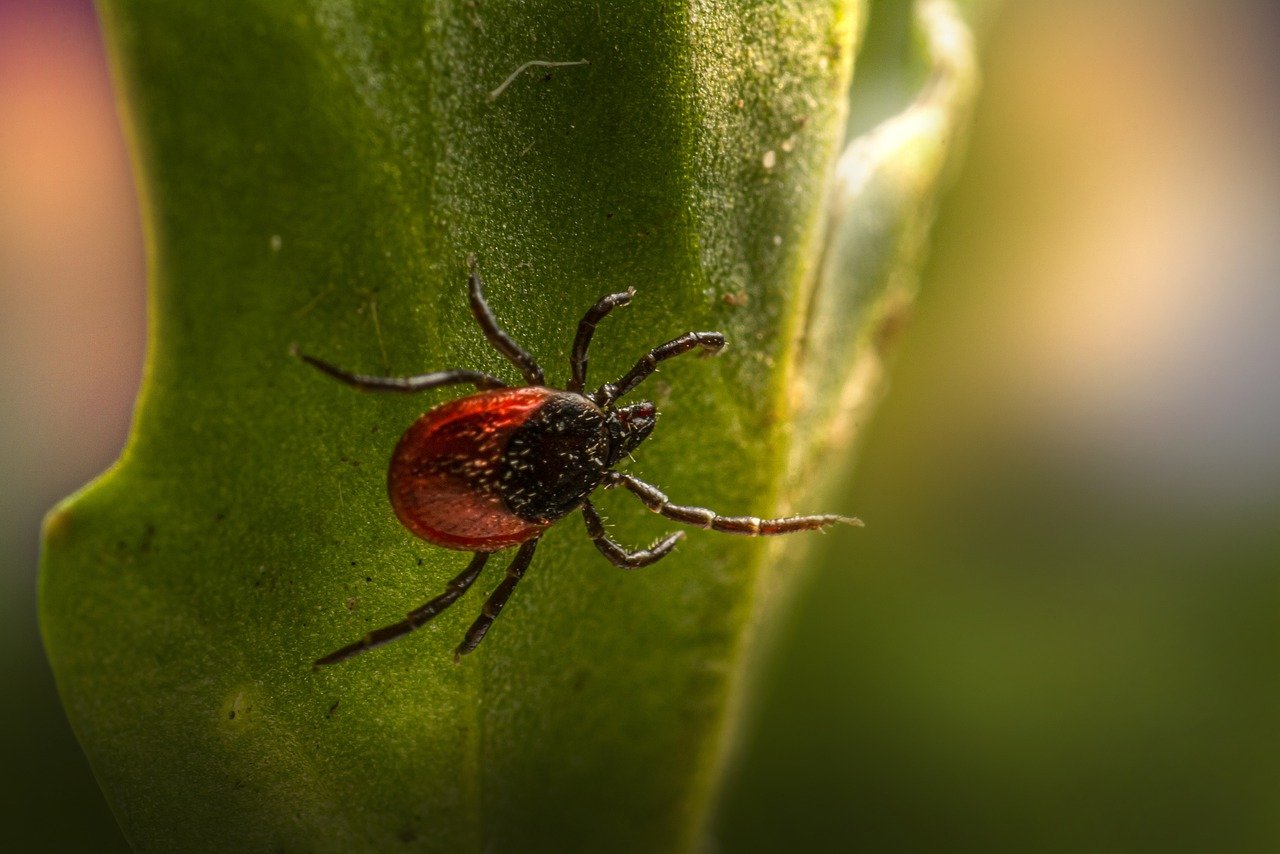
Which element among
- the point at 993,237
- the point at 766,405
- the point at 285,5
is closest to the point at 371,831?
the point at 766,405

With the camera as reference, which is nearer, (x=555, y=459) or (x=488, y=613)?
(x=488, y=613)

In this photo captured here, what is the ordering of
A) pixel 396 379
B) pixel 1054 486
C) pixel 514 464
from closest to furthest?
pixel 396 379
pixel 514 464
pixel 1054 486

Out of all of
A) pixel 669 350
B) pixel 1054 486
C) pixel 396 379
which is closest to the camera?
pixel 396 379

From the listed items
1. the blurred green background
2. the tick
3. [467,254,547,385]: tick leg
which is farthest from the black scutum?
the blurred green background

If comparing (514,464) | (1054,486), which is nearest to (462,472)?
(514,464)

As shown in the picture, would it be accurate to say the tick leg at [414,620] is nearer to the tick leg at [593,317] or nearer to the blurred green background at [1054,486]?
the tick leg at [593,317]

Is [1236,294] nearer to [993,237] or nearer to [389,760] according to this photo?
[993,237]

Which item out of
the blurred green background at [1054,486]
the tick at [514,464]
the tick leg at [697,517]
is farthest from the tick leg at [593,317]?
the blurred green background at [1054,486]

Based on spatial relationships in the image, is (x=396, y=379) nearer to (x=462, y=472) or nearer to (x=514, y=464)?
(x=462, y=472)
